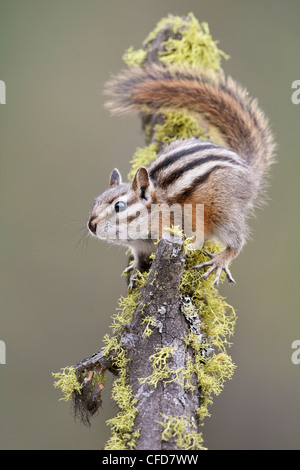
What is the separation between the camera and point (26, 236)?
148 inches

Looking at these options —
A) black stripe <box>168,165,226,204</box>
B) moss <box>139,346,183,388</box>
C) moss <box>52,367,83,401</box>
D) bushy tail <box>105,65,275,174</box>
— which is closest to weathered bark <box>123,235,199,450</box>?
moss <box>139,346,183,388</box>

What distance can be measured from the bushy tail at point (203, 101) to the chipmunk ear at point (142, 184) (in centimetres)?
59

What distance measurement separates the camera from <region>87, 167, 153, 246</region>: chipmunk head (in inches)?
76.2

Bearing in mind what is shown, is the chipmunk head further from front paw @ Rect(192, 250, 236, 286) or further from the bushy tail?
the bushy tail

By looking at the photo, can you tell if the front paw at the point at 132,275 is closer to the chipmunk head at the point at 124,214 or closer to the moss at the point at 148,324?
the chipmunk head at the point at 124,214

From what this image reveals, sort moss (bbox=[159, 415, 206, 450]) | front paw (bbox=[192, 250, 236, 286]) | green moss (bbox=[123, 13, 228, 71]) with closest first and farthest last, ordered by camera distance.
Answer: moss (bbox=[159, 415, 206, 450]) → front paw (bbox=[192, 250, 236, 286]) → green moss (bbox=[123, 13, 228, 71])

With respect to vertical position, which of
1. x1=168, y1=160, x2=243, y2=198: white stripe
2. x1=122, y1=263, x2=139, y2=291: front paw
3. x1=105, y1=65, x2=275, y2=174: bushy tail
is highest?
x1=105, y1=65, x2=275, y2=174: bushy tail

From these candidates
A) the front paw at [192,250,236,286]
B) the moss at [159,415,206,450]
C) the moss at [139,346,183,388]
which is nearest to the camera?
the moss at [159,415,206,450]

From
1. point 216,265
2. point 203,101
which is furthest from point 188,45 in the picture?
point 216,265

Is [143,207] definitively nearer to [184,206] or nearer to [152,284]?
[184,206]

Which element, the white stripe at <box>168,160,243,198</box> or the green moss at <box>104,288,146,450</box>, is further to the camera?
the white stripe at <box>168,160,243,198</box>

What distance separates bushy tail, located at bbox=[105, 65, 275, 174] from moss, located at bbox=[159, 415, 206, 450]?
137 cm

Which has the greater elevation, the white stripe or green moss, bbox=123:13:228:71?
green moss, bbox=123:13:228:71
